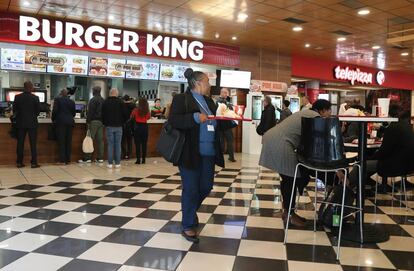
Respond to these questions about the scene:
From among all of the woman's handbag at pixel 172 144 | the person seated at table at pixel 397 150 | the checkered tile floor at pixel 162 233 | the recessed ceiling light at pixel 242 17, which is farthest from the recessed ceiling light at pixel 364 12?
the woman's handbag at pixel 172 144

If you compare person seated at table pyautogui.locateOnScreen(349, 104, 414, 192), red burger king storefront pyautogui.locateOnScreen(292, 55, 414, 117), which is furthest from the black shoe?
red burger king storefront pyautogui.locateOnScreen(292, 55, 414, 117)

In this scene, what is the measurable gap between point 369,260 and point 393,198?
2.48 meters

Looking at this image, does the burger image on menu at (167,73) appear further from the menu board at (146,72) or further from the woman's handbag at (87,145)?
the woman's handbag at (87,145)

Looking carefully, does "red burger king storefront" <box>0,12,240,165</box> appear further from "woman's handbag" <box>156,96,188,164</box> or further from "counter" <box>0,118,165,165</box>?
"woman's handbag" <box>156,96,188,164</box>

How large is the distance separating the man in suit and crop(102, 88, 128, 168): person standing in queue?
1.27m

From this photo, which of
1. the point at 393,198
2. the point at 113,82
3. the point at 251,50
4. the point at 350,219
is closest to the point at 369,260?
the point at 350,219

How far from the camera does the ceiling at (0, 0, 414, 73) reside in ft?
23.2

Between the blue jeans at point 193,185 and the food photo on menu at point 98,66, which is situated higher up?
the food photo on menu at point 98,66

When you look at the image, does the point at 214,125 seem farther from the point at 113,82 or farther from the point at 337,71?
the point at 337,71

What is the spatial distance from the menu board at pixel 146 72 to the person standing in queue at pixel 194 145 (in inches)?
268

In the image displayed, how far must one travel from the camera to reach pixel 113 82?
12.0 m

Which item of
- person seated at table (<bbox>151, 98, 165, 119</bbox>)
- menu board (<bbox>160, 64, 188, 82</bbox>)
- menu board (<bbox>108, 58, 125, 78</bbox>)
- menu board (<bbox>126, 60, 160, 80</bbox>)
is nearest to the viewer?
menu board (<bbox>108, 58, 125, 78</bbox>)

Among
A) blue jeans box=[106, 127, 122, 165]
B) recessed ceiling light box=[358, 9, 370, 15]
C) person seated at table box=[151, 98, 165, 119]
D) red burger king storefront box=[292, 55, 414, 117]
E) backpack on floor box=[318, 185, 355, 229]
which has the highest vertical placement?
recessed ceiling light box=[358, 9, 370, 15]

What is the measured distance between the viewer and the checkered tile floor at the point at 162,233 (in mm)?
2688
